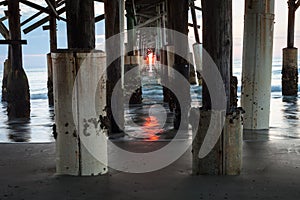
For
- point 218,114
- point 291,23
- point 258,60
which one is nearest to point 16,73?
point 258,60

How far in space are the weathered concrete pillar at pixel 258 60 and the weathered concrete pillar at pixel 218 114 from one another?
2861mm

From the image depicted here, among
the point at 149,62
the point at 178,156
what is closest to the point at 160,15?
the point at 178,156

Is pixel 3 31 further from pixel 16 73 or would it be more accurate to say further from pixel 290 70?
pixel 290 70

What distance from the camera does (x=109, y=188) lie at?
3.26 meters

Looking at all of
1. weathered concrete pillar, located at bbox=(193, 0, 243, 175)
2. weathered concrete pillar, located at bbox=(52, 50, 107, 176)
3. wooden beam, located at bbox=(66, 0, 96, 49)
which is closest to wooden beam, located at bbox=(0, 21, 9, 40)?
wooden beam, located at bbox=(66, 0, 96, 49)

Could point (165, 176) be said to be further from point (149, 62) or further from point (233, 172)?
point (149, 62)

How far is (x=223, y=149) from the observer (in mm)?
3465

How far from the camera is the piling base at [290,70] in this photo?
12.2m

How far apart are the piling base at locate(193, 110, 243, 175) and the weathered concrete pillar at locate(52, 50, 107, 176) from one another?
850 mm

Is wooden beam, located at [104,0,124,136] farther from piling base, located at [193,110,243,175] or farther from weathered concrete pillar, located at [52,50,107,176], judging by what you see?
piling base, located at [193,110,243,175]

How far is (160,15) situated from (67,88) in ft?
49.7

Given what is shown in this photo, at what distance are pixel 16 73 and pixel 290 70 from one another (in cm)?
783

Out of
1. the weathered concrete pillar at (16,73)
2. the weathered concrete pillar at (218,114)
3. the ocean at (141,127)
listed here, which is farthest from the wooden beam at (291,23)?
the weathered concrete pillar at (218,114)

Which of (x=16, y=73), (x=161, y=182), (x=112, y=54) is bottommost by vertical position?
(x=161, y=182)
